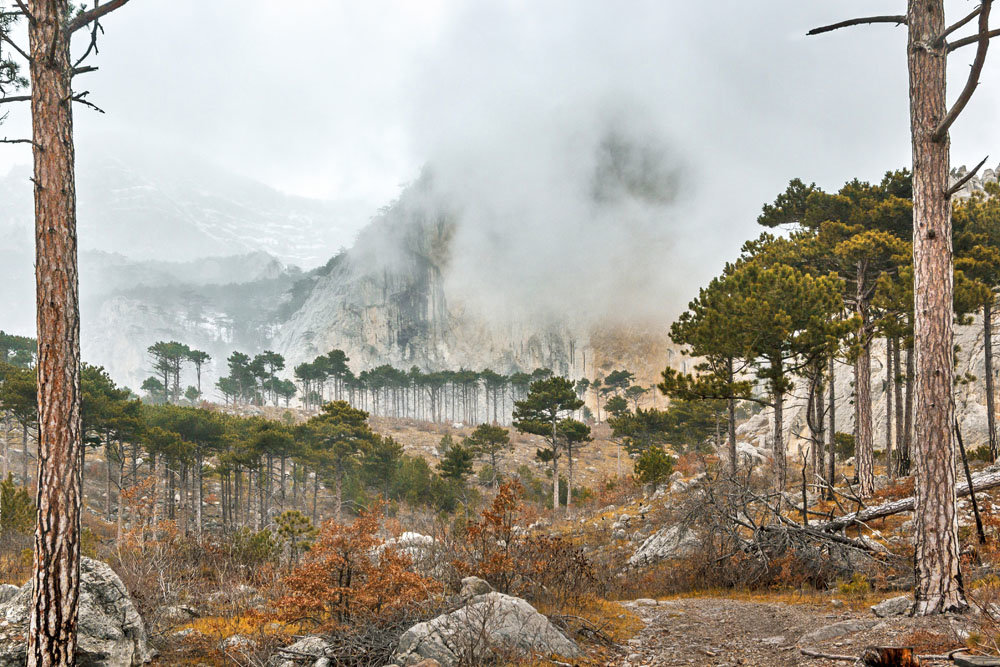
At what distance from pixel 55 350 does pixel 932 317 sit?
968cm

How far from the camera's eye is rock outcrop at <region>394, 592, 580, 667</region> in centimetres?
577

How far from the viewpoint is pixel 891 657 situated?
3.81m

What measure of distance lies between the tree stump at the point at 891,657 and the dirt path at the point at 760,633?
1194 millimetres

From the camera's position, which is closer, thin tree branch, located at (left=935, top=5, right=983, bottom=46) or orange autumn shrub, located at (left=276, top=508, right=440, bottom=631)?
thin tree branch, located at (left=935, top=5, right=983, bottom=46)

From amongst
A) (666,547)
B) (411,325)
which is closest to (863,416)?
(666,547)

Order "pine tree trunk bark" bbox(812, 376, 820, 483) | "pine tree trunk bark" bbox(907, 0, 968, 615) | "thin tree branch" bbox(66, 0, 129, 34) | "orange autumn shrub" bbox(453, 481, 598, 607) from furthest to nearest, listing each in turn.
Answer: "pine tree trunk bark" bbox(812, 376, 820, 483) → "orange autumn shrub" bbox(453, 481, 598, 607) → "thin tree branch" bbox(66, 0, 129, 34) → "pine tree trunk bark" bbox(907, 0, 968, 615)

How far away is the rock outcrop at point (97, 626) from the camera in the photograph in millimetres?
6051

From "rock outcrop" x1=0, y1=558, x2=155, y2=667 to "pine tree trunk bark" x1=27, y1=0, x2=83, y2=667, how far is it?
0.86 m

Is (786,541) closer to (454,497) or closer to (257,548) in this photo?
(257,548)

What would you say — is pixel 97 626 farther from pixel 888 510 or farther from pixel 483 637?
pixel 888 510

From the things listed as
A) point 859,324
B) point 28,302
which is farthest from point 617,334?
point 28,302

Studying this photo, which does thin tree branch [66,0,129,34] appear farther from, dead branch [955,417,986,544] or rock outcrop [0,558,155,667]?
dead branch [955,417,986,544]

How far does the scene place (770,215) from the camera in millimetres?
23438

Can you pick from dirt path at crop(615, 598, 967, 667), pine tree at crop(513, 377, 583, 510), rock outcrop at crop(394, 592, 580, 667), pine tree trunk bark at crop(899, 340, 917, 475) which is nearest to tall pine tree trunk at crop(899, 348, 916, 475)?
pine tree trunk bark at crop(899, 340, 917, 475)
